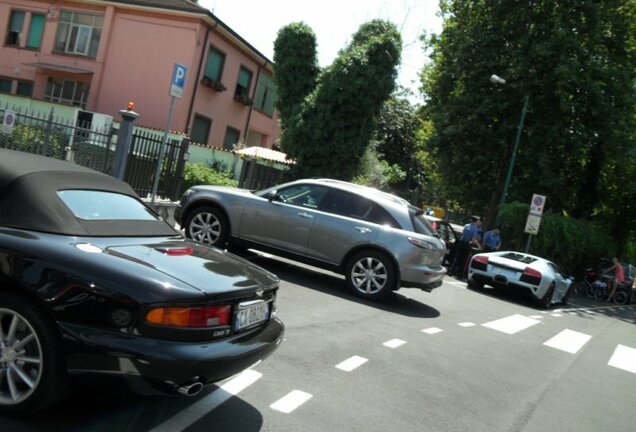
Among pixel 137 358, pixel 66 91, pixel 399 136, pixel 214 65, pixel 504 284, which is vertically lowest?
pixel 504 284

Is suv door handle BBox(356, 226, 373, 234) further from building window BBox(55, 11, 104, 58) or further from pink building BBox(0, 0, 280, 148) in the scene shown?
building window BBox(55, 11, 104, 58)

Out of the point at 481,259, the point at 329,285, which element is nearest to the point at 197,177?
the point at 329,285

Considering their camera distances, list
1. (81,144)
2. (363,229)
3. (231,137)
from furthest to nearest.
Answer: (231,137) < (81,144) < (363,229)

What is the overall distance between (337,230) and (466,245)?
326 inches

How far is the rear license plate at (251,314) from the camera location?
3.54m

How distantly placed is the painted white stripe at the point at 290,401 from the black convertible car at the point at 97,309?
590mm

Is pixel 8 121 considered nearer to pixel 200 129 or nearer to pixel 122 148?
pixel 122 148

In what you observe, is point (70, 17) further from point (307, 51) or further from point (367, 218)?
point (367, 218)

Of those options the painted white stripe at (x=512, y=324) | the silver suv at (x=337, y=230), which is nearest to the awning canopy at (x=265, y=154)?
the silver suv at (x=337, y=230)

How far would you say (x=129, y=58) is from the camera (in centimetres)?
2352

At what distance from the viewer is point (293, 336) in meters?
5.91

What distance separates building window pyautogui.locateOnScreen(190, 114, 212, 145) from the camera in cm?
2441

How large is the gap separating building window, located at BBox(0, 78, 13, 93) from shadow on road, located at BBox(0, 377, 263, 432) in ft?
87.3

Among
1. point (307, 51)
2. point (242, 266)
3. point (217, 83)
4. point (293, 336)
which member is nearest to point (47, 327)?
point (242, 266)
